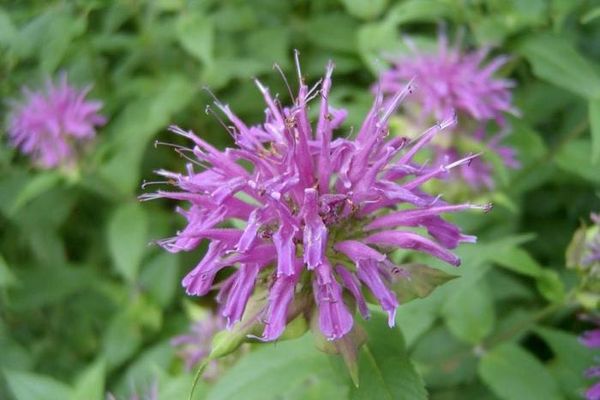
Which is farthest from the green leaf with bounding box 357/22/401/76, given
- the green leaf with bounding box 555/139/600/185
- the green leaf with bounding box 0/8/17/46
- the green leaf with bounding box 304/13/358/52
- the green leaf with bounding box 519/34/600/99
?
the green leaf with bounding box 0/8/17/46

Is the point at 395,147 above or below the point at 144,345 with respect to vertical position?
above

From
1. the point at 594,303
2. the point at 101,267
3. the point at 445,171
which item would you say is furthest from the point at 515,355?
the point at 101,267

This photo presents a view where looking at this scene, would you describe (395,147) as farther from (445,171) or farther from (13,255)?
(13,255)

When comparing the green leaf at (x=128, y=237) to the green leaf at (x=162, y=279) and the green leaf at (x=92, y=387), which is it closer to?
the green leaf at (x=162, y=279)

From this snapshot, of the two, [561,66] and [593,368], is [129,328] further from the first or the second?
[561,66]

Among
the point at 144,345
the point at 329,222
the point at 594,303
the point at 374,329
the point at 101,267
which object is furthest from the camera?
the point at 101,267

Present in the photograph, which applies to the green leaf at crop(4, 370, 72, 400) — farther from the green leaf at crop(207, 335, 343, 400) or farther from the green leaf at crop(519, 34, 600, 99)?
the green leaf at crop(519, 34, 600, 99)

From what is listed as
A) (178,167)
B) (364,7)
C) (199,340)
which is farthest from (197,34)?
(199,340)
